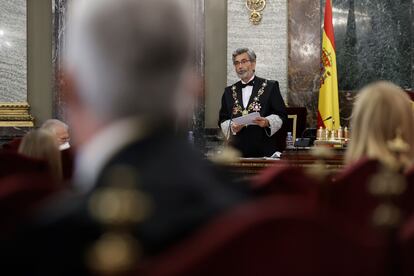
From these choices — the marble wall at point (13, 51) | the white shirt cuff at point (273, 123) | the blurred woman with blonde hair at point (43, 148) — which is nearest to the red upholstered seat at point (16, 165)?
the blurred woman with blonde hair at point (43, 148)

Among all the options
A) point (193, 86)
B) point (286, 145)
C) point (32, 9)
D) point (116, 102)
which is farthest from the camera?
point (32, 9)

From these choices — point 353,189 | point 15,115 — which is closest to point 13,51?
point 15,115

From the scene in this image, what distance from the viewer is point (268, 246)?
31.7 inches

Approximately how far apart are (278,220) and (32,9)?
30.3 ft

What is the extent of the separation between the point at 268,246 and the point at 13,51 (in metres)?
9.04

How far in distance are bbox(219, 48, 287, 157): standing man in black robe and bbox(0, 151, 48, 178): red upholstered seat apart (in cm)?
381

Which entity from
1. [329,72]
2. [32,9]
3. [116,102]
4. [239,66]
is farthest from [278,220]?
[32,9]

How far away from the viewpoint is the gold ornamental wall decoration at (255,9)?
9.22m

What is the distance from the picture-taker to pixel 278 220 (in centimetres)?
79

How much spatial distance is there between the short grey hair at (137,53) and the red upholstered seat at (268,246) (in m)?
0.33

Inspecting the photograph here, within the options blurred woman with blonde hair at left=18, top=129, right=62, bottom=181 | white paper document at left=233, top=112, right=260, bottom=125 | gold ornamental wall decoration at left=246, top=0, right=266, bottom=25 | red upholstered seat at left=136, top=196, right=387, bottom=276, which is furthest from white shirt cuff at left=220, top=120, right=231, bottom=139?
red upholstered seat at left=136, top=196, right=387, bottom=276

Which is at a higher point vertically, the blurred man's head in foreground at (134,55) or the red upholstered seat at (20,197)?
the blurred man's head in foreground at (134,55)

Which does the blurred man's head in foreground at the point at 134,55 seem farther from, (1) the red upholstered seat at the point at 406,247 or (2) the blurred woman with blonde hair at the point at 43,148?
(2) the blurred woman with blonde hair at the point at 43,148

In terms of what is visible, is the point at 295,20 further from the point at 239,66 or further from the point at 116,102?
the point at 116,102
